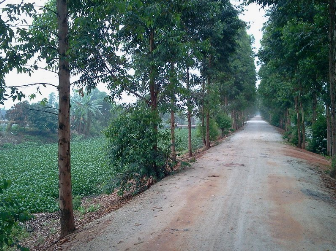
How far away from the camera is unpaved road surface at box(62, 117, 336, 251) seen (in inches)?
217

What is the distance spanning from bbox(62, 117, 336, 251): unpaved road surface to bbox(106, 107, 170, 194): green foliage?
108 centimetres

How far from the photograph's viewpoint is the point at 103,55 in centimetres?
890

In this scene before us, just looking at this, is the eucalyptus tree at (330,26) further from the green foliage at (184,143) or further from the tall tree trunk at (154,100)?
the green foliage at (184,143)

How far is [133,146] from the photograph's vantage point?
10.9m

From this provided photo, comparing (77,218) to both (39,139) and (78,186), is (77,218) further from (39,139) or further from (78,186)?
(39,139)

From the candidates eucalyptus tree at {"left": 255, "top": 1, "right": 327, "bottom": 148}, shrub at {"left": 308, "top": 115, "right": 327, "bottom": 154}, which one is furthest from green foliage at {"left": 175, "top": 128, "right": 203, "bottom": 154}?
shrub at {"left": 308, "top": 115, "right": 327, "bottom": 154}

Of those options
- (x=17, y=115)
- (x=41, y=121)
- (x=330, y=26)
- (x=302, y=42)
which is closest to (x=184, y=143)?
(x=302, y=42)

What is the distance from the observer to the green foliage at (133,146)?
425 inches

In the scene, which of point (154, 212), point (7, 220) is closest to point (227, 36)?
point (154, 212)

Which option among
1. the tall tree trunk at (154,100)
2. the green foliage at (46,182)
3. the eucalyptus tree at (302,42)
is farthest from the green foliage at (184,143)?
the eucalyptus tree at (302,42)

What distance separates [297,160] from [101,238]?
1199 cm

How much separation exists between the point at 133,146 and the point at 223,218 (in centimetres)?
502

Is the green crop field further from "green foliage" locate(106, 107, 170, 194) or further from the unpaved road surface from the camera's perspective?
the unpaved road surface

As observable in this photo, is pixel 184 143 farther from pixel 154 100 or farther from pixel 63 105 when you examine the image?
pixel 63 105
